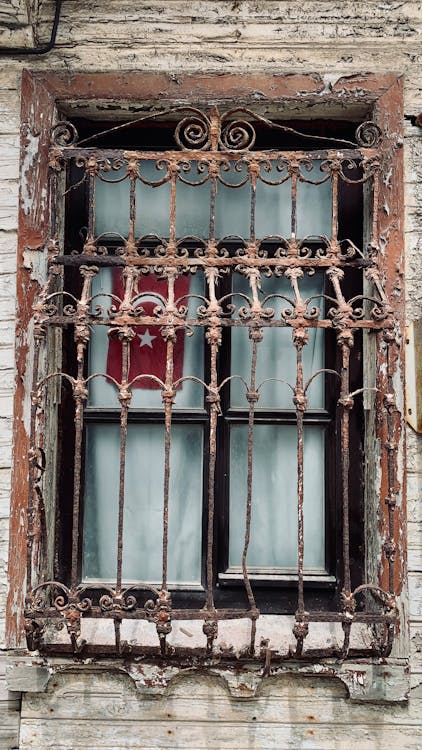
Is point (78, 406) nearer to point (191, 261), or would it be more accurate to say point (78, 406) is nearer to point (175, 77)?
point (191, 261)

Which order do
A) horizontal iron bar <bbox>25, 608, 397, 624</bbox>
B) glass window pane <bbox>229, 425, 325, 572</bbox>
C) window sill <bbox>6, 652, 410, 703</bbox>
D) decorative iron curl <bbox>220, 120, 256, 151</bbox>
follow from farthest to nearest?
glass window pane <bbox>229, 425, 325, 572</bbox>, decorative iron curl <bbox>220, 120, 256, 151</bbox>, window sill <bbox>6, 652, 410, 703</bbox>, horizontal iron bar <bbox>25, 608, 397, 624</bbox>

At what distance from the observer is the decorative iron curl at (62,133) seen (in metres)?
2.48

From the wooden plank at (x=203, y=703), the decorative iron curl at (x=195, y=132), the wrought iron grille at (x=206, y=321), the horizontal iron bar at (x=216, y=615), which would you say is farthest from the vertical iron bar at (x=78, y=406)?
the decorative iron curl at (x=195, y=132)

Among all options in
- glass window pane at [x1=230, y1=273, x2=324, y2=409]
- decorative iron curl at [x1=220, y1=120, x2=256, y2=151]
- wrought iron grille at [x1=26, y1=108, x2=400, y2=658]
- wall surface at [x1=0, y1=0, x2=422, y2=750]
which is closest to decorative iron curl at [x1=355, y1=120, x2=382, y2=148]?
wrought iron grille at [x1=26, y1=108, x2=400, y2=658]

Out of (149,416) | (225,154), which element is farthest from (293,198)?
(149,416)

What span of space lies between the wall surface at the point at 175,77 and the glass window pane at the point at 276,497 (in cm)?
31

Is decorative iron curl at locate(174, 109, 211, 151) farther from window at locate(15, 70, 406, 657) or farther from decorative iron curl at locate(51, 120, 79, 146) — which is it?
decorative iron curl at locate(51, 120, 79, 146)

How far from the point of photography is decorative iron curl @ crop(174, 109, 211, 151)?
243 centimetres

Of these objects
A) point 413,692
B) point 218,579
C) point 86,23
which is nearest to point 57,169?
point 86,23

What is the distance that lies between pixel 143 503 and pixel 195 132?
1.28 metres

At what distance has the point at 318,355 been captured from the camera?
2619 mm

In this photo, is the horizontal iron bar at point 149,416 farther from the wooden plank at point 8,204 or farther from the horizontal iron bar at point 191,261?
the wooden plank at point 8,204

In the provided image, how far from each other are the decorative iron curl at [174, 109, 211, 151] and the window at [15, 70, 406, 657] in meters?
0.01

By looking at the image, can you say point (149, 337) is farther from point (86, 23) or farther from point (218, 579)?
point (86, 23)
